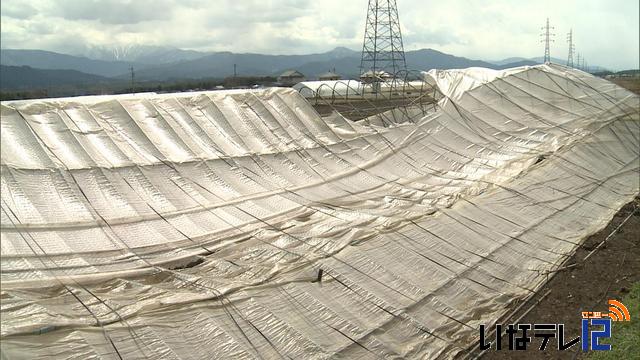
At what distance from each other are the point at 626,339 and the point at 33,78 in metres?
47.2

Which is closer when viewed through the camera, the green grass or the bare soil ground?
the green grass

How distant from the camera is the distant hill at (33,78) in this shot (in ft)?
106

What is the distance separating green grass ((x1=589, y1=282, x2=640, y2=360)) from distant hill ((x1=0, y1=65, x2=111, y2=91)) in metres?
23.7

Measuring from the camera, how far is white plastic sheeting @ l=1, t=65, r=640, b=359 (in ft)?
22.1

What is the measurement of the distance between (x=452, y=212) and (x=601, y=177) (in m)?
6.95

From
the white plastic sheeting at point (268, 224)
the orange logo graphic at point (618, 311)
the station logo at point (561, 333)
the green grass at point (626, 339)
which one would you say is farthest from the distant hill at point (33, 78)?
the green grass at point (626, 339)

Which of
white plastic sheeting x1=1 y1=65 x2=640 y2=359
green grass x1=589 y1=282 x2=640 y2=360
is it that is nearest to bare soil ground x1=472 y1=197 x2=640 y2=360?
green grass x1=589 y1=282 x2=640 y2=360

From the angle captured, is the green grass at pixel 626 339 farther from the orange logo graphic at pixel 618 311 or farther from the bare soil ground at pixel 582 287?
the bare soil ground at pixel 582 287

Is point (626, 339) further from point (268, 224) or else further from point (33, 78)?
point (33, 78)

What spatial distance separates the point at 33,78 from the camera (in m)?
43.8

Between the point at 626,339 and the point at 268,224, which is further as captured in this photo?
the point at 268,224

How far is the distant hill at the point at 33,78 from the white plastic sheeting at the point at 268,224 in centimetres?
1500

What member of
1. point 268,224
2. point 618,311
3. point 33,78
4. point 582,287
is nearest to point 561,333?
point 618,311

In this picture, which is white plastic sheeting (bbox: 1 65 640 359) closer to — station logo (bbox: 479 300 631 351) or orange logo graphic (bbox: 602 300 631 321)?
station logo (bbox: 479 300 631 351)
